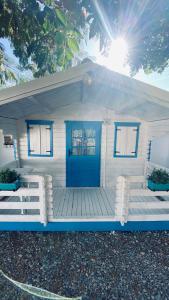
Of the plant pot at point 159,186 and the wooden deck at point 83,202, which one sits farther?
the wooden deck at point 83,202

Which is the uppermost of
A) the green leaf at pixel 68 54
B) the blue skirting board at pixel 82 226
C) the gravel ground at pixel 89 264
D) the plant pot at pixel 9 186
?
the green leaf at pixel 68 54

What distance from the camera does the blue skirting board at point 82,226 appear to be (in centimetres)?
287

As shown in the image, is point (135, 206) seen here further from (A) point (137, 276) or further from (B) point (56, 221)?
(B) point (56, 221)

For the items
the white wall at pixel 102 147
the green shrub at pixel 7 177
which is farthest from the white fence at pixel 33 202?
the white wall at pixel 102 147

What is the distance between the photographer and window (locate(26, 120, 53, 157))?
443 centimetres

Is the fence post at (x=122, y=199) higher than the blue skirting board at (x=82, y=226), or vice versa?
the fence post at (x=122, y=199)

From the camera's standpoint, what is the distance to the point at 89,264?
2389mm

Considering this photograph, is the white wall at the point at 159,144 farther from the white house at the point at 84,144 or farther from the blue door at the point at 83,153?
the blue door at the point at 83,153

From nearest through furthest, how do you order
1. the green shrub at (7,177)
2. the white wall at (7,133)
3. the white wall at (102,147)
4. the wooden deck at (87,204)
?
the green shrub at (7,177), the wooden deck at (87,204), the white wall at (7,133), the white wall at (102,147)

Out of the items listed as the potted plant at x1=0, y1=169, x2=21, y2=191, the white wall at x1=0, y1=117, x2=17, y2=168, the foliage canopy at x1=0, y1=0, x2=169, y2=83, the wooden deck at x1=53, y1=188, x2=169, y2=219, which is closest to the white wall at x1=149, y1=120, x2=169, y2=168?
the wooden deck at x1=53, y1=188, x2=169, y2=219

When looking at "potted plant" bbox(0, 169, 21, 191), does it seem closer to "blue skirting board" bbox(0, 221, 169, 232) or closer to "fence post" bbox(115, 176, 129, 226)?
"blue skirting board" bbox(0, 221, 169, 232)

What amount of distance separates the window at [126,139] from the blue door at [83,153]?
56 centimetres

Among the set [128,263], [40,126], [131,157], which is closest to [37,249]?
[128,263]

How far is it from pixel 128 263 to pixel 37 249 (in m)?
1.52
